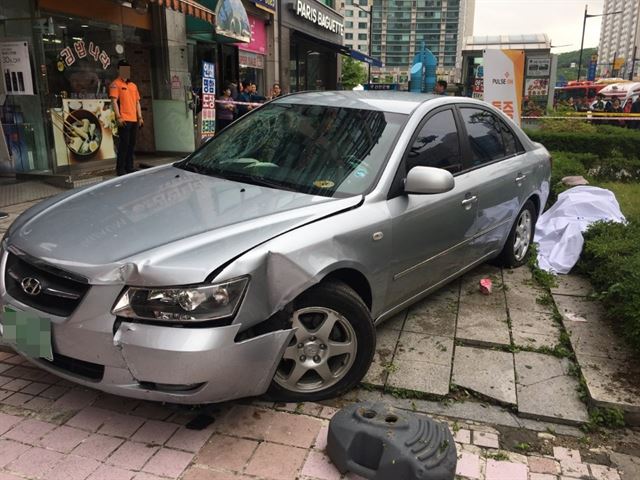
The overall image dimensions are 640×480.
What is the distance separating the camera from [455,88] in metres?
23.7

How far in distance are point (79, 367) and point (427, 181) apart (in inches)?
82.9

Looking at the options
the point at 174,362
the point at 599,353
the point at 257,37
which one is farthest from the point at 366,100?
the point at 257,37

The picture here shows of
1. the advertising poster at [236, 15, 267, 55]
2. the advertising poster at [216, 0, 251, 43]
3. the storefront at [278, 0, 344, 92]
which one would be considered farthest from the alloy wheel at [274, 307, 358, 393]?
the storefront at [278, 0, 344, 92]

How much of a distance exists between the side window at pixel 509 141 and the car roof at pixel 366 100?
42.7 inches

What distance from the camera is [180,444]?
2730 millimetres

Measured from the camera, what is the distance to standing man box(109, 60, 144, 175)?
347 inches

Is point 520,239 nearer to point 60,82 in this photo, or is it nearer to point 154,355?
point 154,355

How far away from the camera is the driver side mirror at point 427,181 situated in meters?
3.33

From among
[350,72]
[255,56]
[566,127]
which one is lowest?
[566,127]

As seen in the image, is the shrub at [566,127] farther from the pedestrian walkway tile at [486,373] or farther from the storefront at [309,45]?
the storefront at [309,45]

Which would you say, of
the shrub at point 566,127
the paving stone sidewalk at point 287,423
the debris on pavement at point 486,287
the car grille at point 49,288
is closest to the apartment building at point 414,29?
the shrub at point 566,127

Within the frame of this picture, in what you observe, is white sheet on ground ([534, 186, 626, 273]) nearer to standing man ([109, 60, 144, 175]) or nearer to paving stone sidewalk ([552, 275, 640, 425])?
paving stone sidewalk ([552, 275, 640, 425])

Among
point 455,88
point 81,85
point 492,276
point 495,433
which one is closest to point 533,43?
point 455,88

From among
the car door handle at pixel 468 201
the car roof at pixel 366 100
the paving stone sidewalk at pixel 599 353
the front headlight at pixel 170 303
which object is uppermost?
the car roof at pixel 366 100
